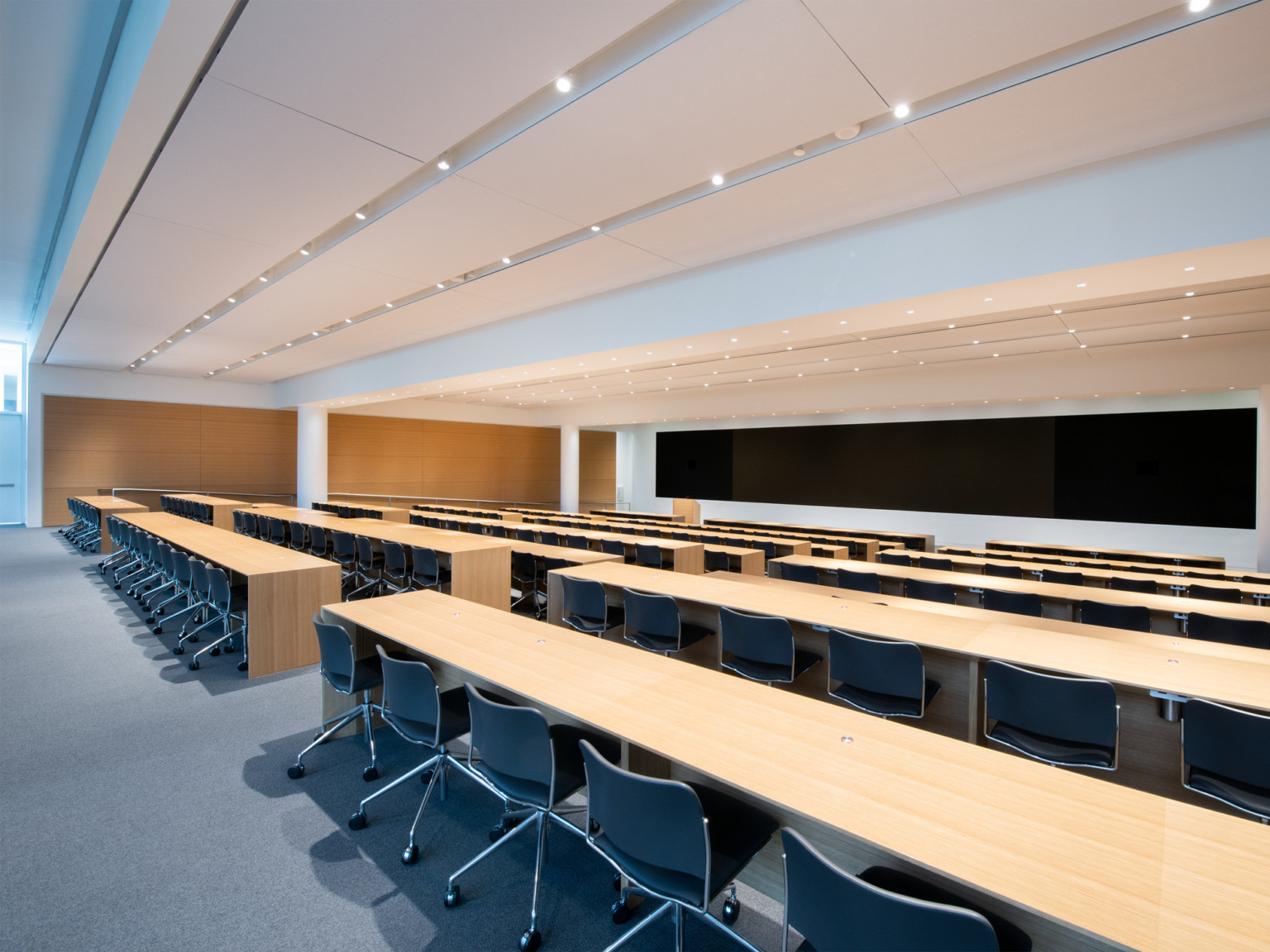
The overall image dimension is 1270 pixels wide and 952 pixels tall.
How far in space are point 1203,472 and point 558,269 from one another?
36.0 feet

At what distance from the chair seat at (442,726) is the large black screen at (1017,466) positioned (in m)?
12.3

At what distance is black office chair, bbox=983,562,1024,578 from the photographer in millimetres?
6051

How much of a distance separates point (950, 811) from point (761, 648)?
1.98m

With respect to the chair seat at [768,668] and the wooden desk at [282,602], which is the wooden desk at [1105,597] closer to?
the chair seat at [768,668]

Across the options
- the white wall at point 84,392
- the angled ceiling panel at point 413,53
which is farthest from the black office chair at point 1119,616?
the white wall at point 84,392

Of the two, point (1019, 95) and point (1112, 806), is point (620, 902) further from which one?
point (1019, 95)

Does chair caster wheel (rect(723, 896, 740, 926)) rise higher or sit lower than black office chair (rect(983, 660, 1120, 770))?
lower

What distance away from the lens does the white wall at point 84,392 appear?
40.6ft

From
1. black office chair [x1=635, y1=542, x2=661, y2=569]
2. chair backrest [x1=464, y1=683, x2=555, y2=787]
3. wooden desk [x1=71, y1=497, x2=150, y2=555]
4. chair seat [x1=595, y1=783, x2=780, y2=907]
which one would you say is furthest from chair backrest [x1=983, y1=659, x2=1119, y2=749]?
wooden desk [x1=71, y1=497, x2=150, y2=555]

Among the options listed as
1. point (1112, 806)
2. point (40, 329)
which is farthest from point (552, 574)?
point (40, 329)

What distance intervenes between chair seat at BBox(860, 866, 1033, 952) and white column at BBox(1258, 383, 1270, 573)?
9.91 meters

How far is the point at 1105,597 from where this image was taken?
14.0 feet

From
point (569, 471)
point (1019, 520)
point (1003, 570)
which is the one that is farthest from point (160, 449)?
point (1019, 520)

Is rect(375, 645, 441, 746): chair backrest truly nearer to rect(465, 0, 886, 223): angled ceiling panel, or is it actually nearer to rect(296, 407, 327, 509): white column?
rect(465, 0, 886, 223): angled ceiling panel
